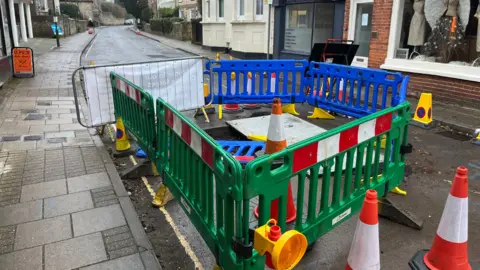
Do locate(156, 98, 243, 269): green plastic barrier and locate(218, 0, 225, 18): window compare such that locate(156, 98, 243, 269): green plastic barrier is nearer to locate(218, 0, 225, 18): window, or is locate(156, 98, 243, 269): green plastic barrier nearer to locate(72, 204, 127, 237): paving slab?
locate(72, 204, 127, 237): paving slab

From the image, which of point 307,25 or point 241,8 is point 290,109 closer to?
point 307,25

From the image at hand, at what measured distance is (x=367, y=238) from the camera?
2379mm

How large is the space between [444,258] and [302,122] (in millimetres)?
4294

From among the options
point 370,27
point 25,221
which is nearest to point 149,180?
point 25,221

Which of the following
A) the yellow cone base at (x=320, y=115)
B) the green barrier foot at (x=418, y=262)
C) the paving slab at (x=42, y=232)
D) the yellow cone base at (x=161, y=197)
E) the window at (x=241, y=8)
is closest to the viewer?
the green barrier foot at (x=418, y=262)

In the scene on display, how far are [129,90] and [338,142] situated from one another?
2.87 metres

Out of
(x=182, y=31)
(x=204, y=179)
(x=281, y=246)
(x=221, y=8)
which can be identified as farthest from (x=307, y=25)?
(x=182, y=31)

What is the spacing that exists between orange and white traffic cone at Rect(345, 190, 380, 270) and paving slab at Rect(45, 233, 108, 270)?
1998 millimetres

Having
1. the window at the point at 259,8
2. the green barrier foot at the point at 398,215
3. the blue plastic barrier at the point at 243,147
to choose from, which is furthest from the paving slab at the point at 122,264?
the window at the point at 259,8

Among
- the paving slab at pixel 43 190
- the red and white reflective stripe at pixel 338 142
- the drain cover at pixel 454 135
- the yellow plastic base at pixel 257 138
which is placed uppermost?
the red and white reflective stripe at pixel 338 142

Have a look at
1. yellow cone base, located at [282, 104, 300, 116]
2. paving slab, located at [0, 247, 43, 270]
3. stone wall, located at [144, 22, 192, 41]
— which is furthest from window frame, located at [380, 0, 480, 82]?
stone wall, located at [144, 22, 192, 41]

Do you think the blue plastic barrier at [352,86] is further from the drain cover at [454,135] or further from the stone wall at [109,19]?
the stone wall at [109,19]

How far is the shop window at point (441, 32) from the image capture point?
9203 millimetres

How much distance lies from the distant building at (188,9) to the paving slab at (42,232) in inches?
1709
